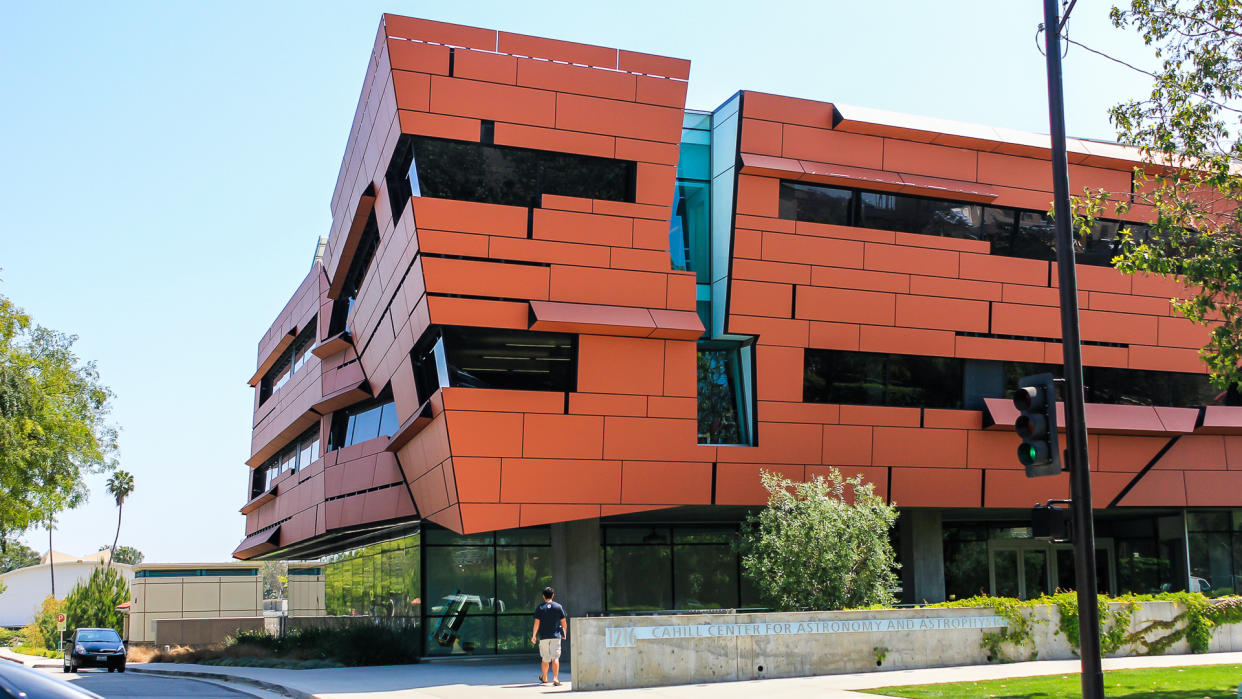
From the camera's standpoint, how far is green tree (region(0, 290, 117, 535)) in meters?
34.5

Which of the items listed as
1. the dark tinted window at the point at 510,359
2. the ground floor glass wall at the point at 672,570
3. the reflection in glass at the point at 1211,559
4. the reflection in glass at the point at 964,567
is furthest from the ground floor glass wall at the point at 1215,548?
the dark tinted window at the point at 510,359

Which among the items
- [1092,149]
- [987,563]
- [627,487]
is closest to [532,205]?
[627,487]

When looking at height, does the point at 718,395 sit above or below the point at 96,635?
above

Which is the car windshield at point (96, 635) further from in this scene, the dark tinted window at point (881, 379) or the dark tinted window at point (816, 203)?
the dark tinted window at point (816, 203)

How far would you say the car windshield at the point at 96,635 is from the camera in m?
36.8

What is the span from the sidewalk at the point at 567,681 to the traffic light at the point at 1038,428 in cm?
553

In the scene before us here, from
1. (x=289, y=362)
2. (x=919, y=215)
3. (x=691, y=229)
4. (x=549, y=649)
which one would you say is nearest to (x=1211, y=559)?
(x=919, y=215)

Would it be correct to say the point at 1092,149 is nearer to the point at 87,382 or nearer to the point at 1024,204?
the point at 1024,204

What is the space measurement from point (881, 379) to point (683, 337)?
18.7 feet

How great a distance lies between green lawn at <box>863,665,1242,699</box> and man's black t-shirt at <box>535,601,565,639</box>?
224 inches

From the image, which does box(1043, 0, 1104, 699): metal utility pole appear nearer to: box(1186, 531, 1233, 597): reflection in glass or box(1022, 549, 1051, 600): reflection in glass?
box(1022, 549, 1051, 600): reflection in glass

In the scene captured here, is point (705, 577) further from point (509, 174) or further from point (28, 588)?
point (28, 588)

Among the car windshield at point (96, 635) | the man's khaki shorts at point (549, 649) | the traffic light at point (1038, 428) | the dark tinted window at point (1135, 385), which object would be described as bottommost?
the car windshield at point (96, 635)

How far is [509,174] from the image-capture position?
2408cm
